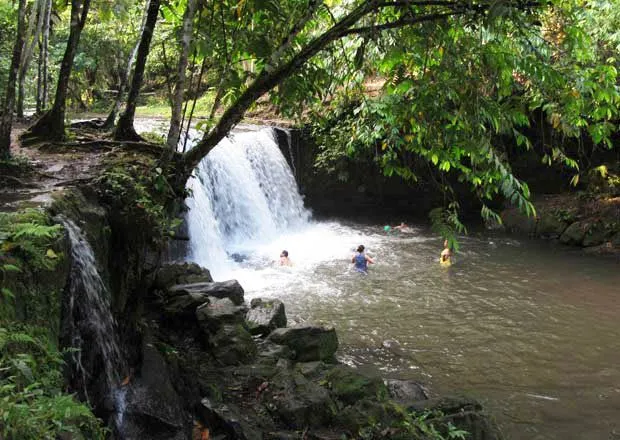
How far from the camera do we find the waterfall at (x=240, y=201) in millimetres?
11711

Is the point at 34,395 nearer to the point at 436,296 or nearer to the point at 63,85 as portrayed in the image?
the point at 63,85

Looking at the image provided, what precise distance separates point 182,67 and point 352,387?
3.87 metres

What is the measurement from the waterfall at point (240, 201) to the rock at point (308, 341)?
4335mm

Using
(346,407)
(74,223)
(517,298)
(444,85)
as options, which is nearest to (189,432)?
(346,407)

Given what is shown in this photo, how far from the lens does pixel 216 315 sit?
6.97m

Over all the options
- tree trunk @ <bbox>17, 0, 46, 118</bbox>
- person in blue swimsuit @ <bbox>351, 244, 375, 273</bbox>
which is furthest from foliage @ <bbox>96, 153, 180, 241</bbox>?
person in blue swimsuit @ <bbox>351, 244, 375, 273</bbox>

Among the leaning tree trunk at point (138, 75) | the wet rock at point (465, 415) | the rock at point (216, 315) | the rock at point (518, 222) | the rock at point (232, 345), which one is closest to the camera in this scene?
the wet rock at point (465, 415)

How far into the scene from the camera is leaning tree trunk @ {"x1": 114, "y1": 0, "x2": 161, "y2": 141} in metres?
6.10

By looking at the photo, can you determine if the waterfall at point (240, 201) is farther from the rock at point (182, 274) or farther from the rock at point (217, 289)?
the rock at point (217, 289)

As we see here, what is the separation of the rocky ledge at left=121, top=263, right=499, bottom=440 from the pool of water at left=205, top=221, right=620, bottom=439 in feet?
3.11

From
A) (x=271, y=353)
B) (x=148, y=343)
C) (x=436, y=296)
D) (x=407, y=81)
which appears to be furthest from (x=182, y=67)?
(x=436, y=296)

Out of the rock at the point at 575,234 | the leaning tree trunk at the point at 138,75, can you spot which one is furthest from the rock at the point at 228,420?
the rock at the point at 575,234

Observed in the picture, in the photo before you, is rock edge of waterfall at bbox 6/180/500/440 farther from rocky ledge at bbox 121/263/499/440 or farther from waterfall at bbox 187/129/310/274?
waterfall at bbox 187/129/310/274

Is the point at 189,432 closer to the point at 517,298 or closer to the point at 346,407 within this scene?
the point at 346,407
